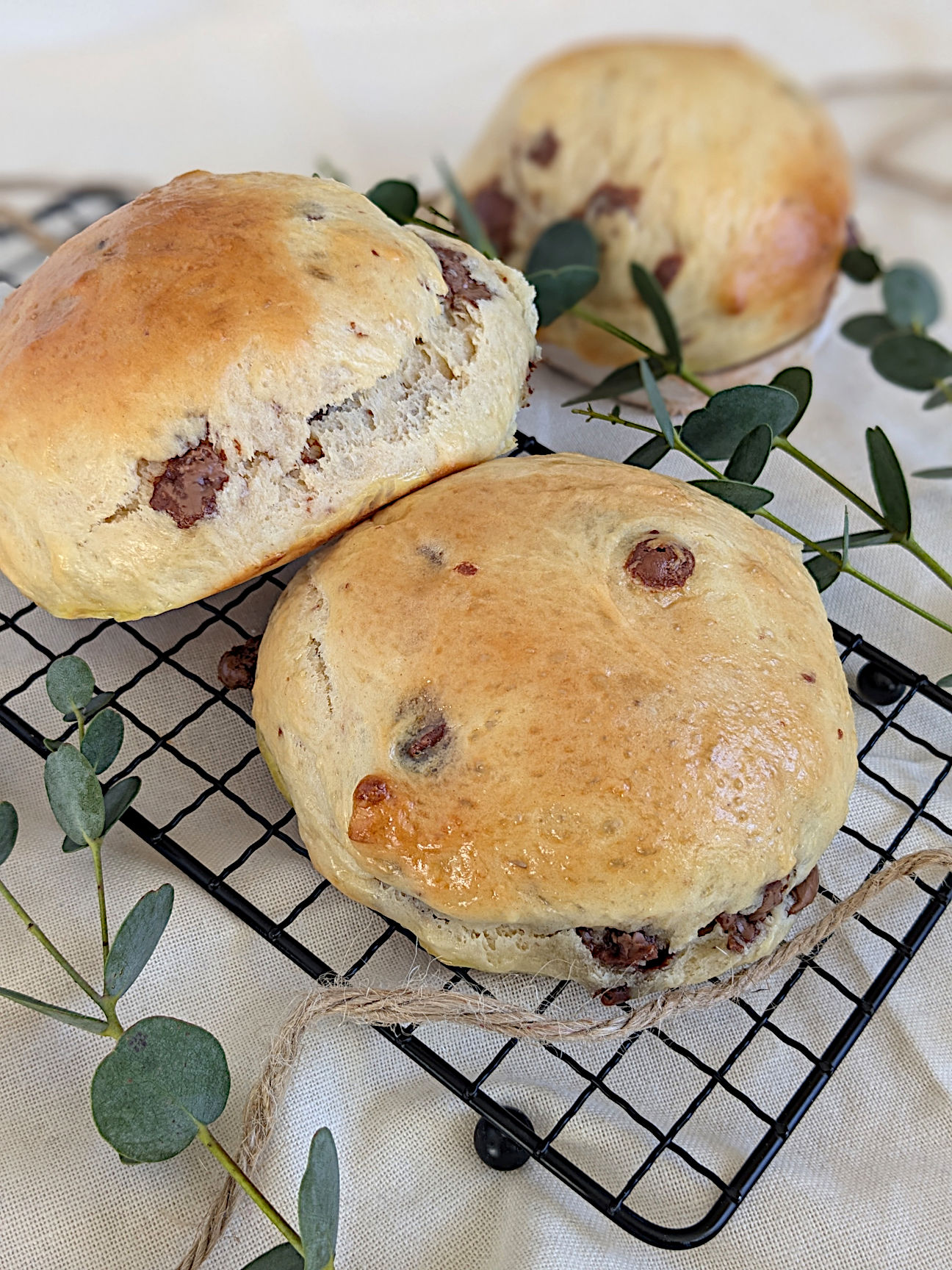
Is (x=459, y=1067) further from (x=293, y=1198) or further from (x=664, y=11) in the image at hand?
(x=664, y=11)

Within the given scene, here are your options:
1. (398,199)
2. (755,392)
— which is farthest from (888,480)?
(398,199)

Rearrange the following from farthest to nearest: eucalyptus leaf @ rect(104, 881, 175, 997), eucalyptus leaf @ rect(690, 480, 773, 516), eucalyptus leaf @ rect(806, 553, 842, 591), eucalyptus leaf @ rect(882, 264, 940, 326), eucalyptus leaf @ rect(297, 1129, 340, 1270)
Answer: eucalyptus leaf @ rect(882, 264, 940, 326) < eucalyptus leaf @ rect(806, 553, 842, 591) < eucalyptus leaf @ rect(690, 480, 773, 516) < eucalyptus leaf @ rect(104, 881, 175, 997) < eucalyptus leaf @ rect(297, 1129, 340, 1270)

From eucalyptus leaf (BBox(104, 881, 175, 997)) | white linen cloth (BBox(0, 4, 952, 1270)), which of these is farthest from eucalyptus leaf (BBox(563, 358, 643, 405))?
eucalyptus leaf (BBox(104, 881, 175, 997))

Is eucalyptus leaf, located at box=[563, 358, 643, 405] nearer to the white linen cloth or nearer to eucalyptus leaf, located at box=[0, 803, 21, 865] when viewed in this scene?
the white linen cloth

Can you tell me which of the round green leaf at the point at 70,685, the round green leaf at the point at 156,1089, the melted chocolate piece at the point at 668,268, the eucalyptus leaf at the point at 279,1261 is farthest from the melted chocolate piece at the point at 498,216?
the eucalyptus leaf at the point at 279,1261

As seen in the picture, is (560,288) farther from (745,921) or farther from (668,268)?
(745,921)

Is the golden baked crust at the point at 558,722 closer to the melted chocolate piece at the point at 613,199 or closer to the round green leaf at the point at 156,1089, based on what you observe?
the round green leaf at the point at 156,1089
